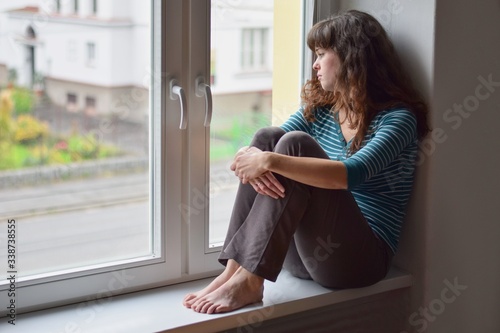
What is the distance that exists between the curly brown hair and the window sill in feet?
1.31

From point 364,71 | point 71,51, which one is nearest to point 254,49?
point 364,71

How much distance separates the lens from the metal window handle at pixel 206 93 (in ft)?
6.32

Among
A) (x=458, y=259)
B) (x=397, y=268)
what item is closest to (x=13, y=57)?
(x=397, y=268)

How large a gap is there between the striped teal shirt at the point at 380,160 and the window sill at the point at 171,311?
18 centimetres

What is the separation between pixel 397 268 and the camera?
2.11 meters

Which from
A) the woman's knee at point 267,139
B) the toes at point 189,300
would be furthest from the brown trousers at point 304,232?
the toes at point 189,300

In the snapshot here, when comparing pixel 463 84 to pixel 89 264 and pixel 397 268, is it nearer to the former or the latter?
pixel 397 268

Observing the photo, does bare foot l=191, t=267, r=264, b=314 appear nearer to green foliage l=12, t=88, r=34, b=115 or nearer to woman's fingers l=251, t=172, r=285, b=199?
woman's fingers l=251, t=172, r=285, b=199

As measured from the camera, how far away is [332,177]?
176 cm

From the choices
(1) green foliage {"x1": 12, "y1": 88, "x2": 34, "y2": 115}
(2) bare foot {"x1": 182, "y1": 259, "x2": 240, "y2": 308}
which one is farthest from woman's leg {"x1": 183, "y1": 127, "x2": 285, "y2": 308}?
(1) green foliage {"x1": 12, "y1": 88, "x2": 34, "y2": 115}

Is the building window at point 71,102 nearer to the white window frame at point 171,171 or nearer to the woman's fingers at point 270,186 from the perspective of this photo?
the white window frame at point 171,171

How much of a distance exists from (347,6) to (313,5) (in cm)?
11

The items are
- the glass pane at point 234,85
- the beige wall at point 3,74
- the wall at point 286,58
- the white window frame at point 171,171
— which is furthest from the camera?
the wall at point 286,58

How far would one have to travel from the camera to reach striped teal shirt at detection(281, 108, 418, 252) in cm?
181
